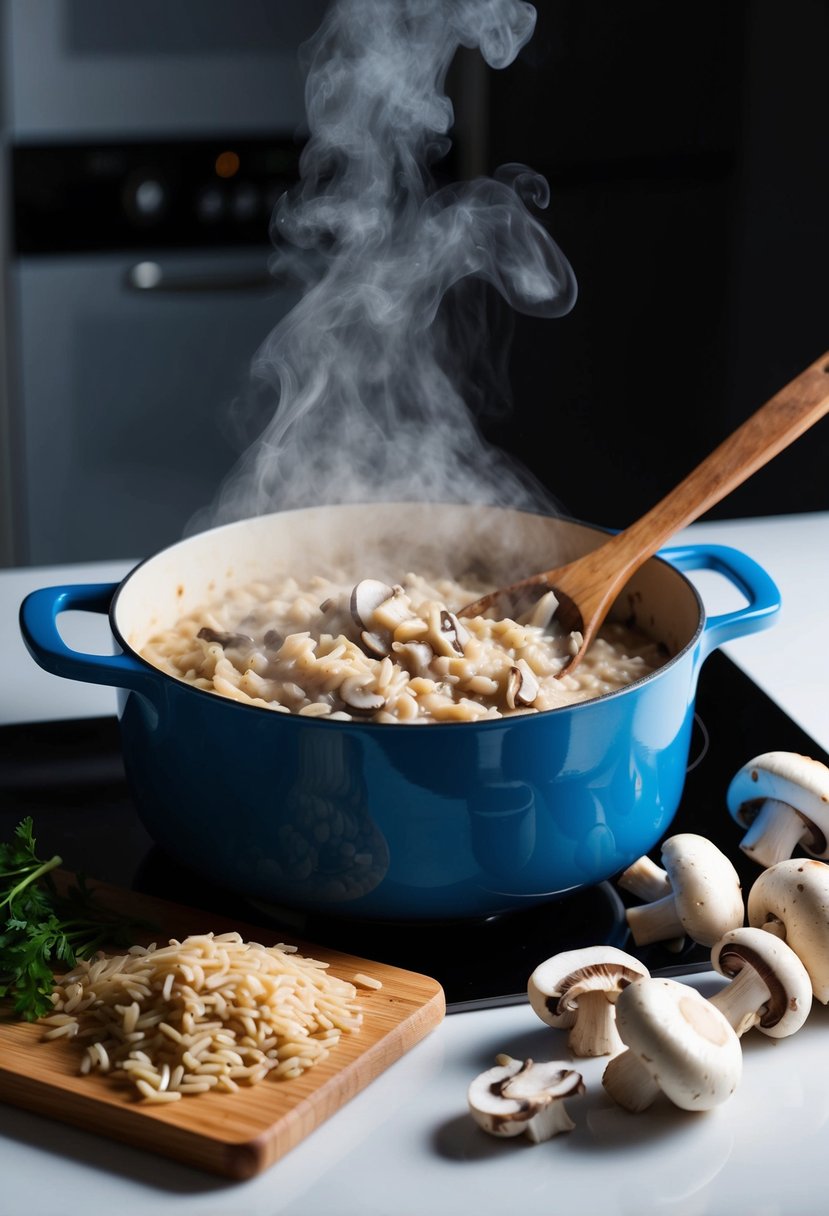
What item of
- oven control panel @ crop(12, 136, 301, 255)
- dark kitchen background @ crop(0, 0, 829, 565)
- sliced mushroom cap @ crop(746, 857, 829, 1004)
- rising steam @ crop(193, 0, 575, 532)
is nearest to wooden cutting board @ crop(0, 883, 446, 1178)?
sliced mushroom cap @ crop(746, 857, 829, 1004)

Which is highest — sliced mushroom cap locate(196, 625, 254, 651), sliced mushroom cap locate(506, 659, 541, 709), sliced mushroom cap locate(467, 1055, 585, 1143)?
sliced mushroom cap locate(506, 659, 541, 709)

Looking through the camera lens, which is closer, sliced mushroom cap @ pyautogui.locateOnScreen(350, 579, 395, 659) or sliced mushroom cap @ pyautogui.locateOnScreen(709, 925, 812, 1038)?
sliced mushroom cap @ pyautogui.locateOnScreen(709, 925, 812, 1038)

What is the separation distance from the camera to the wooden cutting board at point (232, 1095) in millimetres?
868

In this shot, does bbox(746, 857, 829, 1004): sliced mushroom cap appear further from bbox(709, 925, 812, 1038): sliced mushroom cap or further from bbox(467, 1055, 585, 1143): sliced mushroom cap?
bbox(467, 1055, 585, 1143): sliced mushroom cap

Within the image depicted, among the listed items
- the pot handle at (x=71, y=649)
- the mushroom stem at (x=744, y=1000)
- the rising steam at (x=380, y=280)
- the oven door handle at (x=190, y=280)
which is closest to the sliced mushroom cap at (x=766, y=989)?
the mushroom stem at (x=744, y=1000)

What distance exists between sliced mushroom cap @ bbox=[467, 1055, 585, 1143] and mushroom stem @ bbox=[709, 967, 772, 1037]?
Result: 12 centimetres

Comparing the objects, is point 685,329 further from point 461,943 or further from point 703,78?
point 461,943

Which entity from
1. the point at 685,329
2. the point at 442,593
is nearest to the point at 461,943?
the point at 442,593

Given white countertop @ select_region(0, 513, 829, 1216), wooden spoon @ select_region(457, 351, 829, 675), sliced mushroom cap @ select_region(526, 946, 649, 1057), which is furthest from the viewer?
wooden spoon @ select_region(457, 351, 829, 675)

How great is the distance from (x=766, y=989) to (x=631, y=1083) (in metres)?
0.12

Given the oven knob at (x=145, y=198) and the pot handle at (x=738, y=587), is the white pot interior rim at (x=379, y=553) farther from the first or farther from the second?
the oven knob at (x=145, y=198)

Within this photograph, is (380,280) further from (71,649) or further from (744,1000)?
(744,1000)

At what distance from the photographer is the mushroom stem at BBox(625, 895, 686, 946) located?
43.1 inches

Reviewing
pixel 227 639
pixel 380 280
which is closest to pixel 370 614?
pixel 227 639
